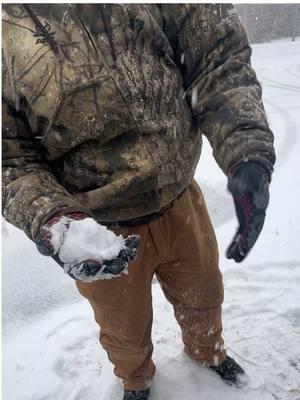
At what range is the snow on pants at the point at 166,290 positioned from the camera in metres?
1.79

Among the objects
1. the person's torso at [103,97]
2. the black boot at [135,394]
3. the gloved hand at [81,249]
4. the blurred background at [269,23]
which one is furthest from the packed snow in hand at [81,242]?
the blurred background at [269,23]

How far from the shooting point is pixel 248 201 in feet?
5.05

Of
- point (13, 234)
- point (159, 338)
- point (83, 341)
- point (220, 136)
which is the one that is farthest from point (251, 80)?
point (13, 234)

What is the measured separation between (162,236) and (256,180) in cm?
45

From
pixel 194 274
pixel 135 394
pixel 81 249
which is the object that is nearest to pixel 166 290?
pixel 194 274

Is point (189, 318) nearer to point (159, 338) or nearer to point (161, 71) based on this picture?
point (159, 338)

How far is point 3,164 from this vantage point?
1.46 m

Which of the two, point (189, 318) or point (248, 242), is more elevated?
point (248, 242)

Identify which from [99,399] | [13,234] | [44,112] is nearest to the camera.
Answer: [44,112]

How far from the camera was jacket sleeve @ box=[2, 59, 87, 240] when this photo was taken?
1356mm

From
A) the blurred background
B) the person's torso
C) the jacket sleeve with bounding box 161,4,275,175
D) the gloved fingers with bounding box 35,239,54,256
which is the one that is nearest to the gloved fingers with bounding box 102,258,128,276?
the gloved fingers with bounding box 35,239,54,256

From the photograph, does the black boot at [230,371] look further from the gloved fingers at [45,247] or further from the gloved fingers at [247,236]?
the gloved fingers at [45,247]

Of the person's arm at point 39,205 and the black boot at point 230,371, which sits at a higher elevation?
the person's arm at point 39,205

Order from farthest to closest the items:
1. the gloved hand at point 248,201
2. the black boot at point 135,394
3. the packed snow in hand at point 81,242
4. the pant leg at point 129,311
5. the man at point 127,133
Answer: the black boot at point 135,394 < the pant leg at point 129,311 < the gloved hand at point 248,201 < the man at point 127,133 < the packed snow in hand at point 81,242
